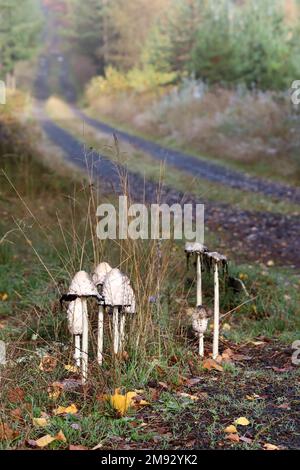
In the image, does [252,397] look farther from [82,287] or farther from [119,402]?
[82,287]

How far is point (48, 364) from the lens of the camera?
4.32m

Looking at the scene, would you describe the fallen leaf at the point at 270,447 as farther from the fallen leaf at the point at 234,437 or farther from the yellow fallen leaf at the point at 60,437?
the yellow fallen leaf at the point at 60,437

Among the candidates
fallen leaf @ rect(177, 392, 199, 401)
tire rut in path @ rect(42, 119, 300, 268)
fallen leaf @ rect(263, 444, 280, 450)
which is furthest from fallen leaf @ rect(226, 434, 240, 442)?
tire rut in path @ rect(42, 119, 300, 268)

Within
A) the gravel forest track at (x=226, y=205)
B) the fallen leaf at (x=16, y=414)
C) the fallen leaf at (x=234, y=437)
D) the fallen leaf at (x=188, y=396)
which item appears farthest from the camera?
the gravel forest track at (x=226, y=205)

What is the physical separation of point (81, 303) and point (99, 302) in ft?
0.34

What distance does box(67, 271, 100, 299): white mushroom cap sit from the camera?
384 centimetres

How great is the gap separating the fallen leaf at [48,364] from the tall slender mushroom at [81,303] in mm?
227

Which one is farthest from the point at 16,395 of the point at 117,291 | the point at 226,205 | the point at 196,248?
the point at 226,205

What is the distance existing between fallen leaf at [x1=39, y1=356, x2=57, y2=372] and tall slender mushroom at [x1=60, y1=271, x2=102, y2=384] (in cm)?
23

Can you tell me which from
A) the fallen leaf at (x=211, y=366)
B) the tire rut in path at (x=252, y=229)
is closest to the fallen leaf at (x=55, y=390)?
the fallen leaf at (x=211, y=366)

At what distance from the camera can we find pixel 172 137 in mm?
18328

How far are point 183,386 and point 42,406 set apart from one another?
0.83 meters

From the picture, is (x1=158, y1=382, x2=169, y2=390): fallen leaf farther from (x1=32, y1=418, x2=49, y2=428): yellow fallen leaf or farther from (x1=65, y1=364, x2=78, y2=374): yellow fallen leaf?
(x1=32, y1=418, x2=49, y2=428): yellow fallen leaf

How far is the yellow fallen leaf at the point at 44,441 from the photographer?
3.33 meters
